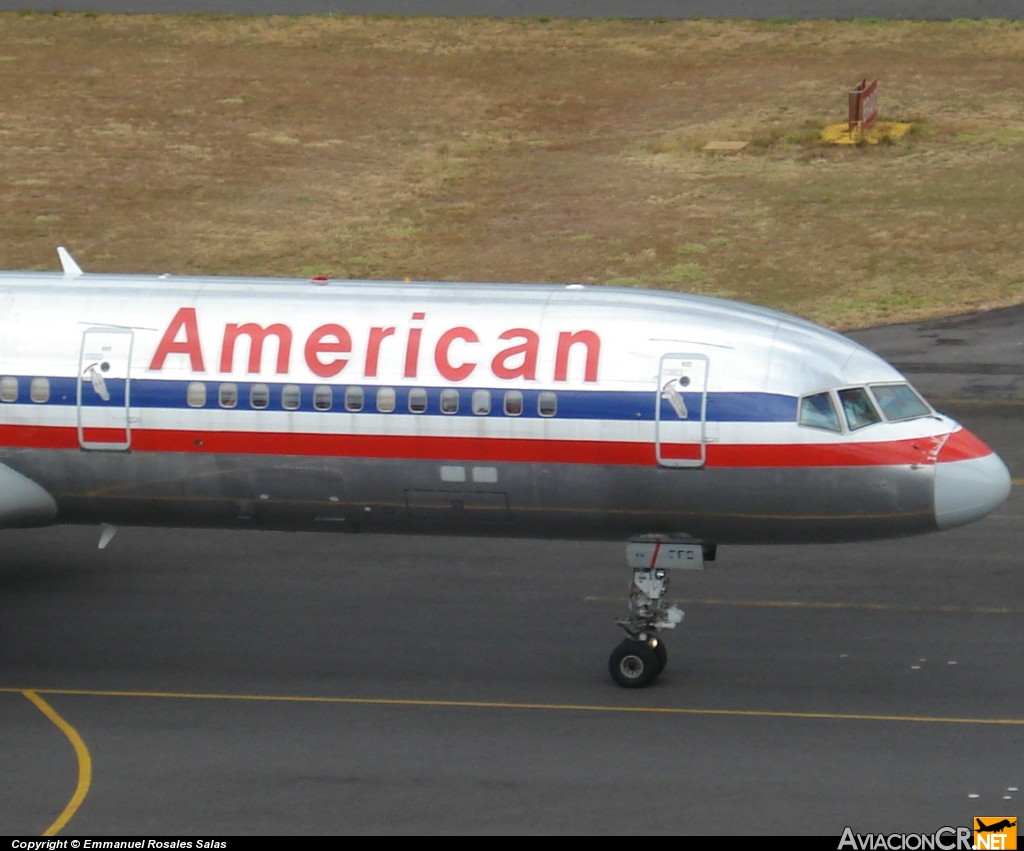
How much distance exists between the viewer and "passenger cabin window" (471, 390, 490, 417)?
2328 centimetres

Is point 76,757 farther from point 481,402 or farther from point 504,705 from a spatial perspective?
point 481,402

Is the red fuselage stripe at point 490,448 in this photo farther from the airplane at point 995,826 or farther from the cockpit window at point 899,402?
the airplane at point 995,826

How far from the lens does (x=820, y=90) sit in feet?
213

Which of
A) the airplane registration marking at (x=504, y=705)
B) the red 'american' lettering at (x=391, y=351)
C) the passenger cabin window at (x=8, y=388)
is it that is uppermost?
the red 'american' lettering at (x=391, y=351)

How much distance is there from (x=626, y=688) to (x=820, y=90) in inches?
1757

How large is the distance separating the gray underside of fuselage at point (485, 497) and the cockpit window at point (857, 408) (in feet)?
2.12

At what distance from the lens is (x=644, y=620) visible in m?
24.2

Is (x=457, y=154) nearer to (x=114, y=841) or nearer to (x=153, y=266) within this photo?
(x=153, y=266)

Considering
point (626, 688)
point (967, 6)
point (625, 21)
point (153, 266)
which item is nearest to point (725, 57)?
point (625, 21)

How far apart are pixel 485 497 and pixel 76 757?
20.4ft

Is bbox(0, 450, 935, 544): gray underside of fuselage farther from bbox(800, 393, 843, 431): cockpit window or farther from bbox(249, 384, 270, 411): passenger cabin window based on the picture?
bbox(249, 384, 270, 411): passenger cabin window

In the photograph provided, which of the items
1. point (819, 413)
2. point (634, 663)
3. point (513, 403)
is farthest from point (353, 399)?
point (819, 413)

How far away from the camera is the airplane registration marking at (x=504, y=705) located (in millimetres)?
23250

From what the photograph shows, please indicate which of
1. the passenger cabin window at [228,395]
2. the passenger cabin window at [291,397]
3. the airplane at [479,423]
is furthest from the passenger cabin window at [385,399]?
the passenger cabin window at [228,395]
